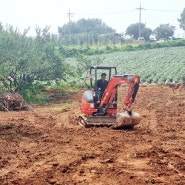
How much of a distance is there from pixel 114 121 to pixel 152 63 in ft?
98.3

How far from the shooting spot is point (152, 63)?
41.5 meters

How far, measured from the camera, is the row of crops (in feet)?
112

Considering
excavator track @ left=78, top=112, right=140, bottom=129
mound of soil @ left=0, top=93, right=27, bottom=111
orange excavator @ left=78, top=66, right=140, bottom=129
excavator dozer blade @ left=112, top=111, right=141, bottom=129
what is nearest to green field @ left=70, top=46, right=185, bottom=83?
mound of soil @ left=0, top=93, right=27, bottom=111

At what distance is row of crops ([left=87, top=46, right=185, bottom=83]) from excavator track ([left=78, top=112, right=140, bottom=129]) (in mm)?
17755

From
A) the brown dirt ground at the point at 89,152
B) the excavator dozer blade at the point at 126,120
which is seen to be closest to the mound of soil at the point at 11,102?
the brown dirt ground at the point at 89,152

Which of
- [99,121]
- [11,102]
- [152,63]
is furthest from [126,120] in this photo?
[152,63]

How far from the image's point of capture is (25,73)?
2272 centimetres

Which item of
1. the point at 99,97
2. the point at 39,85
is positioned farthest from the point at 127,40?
the point at 99,97

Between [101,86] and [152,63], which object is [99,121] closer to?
[101,86]

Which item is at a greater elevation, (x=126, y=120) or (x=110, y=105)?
(x=110, y=105)

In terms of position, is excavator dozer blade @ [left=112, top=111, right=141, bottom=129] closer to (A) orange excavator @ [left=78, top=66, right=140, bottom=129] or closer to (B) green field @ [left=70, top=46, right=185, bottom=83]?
(A) orange excavator @ [left=78, top=66, right=140, bottom=129]

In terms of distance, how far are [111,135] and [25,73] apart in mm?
12676

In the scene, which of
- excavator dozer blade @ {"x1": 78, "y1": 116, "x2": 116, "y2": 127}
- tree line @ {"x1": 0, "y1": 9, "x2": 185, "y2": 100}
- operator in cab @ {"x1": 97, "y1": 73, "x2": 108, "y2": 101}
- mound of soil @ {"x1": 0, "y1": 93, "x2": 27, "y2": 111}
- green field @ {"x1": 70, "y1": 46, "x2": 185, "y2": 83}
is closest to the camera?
excavator dozer blade @ {"x1": 78, "y1": 116, "x2": 116, "y2": 127}

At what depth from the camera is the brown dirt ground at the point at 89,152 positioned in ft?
23.4
